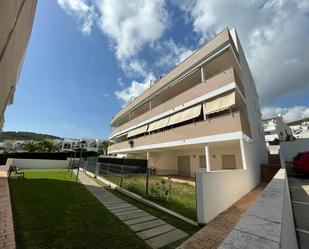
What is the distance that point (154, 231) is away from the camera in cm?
497

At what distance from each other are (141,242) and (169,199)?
365cm

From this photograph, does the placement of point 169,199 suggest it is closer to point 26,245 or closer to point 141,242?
point 141,242

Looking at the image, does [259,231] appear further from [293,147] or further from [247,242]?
[293,147]

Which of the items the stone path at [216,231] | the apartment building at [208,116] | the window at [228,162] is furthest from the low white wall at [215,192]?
the window at [228,162]

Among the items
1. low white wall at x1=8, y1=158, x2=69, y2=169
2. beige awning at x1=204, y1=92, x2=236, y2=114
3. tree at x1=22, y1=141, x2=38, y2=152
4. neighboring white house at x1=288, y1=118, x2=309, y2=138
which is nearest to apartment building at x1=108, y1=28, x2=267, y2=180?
beige awning at x1=204, y1=92, x2=236, y2=114

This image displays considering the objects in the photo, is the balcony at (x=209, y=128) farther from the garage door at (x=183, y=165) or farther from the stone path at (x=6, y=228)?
the stone path at (x=6, y=228)

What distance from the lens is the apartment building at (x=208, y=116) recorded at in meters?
11.2

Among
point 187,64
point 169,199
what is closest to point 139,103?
point 187,64

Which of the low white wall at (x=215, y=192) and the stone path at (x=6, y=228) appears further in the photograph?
the low white wall at (x=215, y=192)

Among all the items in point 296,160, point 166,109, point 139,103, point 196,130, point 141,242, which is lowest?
point 141,242

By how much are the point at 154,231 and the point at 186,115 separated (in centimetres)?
1034

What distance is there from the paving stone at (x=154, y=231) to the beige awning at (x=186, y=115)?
916 centimetres

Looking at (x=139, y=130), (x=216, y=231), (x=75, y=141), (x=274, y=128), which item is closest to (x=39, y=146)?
(x=75, y=141)

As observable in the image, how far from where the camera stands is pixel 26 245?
386 cm
